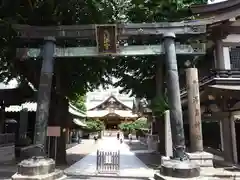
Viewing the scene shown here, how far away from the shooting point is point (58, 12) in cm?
1409

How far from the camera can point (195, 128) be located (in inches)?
456

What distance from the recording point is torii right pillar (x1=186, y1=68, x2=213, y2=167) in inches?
450

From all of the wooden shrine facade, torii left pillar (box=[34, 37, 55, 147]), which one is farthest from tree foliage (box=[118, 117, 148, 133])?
torii left pillar (box=[34, 37, 55, 147])

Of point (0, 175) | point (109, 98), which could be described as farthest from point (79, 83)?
point (109, 98)

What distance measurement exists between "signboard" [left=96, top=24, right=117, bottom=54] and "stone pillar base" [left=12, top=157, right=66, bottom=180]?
17.4 feet

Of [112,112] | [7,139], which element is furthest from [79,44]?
[112,112]

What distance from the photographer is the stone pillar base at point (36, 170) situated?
943 centimetres

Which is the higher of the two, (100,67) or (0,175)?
(100,67)

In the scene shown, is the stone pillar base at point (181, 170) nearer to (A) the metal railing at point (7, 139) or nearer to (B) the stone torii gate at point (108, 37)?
(B) the stone torii gate at point (108, 37)

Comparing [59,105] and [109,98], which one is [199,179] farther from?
[109,98]

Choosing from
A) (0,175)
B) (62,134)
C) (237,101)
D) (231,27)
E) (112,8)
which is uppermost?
(112,8)

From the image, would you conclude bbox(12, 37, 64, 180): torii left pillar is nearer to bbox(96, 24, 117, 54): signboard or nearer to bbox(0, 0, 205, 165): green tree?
bbox(96, 24, 117, 54): signboard

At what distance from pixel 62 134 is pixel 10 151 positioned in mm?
4478

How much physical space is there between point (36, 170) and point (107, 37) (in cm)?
624
